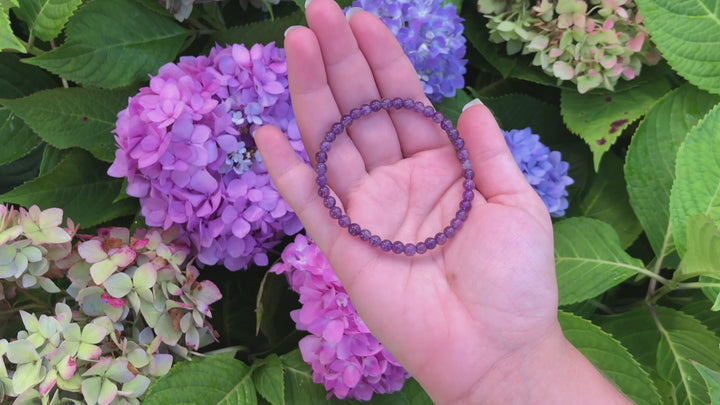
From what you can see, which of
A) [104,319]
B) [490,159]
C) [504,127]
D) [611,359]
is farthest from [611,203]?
[104,319]

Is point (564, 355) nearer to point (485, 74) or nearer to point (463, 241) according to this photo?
point (463, 241)

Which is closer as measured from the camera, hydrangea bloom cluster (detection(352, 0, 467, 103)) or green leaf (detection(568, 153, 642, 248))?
hydrangea bloom cluster (detection(352, 0, 467, 103))

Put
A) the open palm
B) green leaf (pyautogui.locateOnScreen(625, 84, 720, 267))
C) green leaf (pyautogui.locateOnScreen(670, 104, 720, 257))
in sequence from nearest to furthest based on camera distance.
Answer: the open palm < green leaf (pyautogui.locateOnScreen(670, 104, 720, 257)) < green leaf (pyautogui.locateOnScreen(625, 84, 720, 267))

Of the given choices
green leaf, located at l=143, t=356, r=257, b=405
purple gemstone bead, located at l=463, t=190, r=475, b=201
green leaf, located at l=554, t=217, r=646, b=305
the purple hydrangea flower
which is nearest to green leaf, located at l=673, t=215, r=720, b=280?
green leaf, located at l=554, t=217, r=646, b=305

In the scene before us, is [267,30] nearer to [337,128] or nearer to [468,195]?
[337,128]

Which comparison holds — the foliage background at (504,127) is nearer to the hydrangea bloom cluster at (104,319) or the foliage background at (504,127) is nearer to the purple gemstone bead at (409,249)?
the hydrangea bloom cluster at (104,319)

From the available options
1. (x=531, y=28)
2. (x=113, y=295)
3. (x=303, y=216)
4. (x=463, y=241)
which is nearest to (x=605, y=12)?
(x=531, y=28)

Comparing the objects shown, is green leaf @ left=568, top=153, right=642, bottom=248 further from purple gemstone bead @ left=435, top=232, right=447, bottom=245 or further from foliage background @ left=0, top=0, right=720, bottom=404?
purple gemstone bead @ left=435, top=232, right=447, bottom=245
